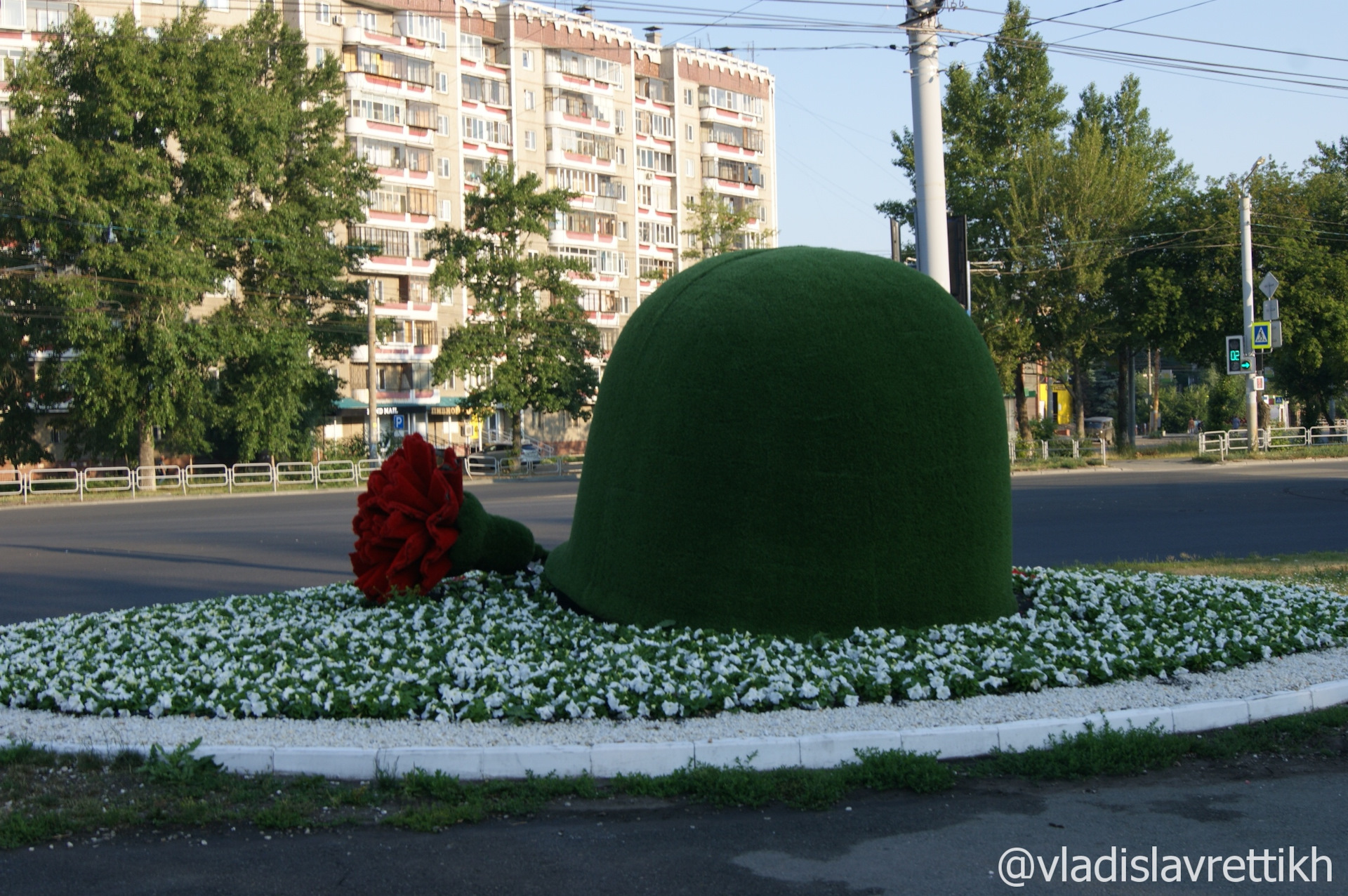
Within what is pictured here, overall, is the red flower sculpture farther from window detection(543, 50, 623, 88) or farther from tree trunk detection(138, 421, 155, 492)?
window detection(543, 50, 623, 88)

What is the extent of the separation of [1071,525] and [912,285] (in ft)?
35.0

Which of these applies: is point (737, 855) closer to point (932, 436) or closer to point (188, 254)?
point (932, 436)

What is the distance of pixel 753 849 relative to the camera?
14.7ft

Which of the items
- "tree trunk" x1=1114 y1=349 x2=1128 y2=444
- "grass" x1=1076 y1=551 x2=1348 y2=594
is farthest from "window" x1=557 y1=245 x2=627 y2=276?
"grass" x1=1076 y1=551 x2=1348 y2=594

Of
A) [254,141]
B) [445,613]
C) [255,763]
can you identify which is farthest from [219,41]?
[255,763]

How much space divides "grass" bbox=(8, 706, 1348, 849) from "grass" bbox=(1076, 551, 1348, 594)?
5.80 metres

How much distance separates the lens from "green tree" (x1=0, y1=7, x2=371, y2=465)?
110 feet

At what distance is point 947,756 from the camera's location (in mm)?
5637

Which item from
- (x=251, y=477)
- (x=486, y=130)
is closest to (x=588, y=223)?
(x=486, y=130)

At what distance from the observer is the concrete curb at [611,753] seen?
17.6ft

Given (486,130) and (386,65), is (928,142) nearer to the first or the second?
(386,65)

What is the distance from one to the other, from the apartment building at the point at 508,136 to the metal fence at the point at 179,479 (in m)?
7.78

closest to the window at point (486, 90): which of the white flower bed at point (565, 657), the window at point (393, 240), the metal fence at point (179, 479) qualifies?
the window at point (393, 240)

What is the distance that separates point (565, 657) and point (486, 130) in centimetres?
6076
